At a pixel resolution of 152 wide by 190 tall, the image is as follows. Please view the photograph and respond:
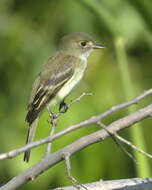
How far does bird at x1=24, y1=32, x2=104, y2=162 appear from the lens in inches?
164

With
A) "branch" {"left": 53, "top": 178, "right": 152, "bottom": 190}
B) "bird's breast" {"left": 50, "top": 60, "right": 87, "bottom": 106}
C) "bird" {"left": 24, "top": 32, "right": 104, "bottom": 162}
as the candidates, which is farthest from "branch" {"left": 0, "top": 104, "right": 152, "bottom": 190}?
"bird's breast" {"left": 50, "top": 60, "right": 87, "bottom": 106}

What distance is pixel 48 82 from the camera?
171 inches

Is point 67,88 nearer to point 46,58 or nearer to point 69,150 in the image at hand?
point 46,58

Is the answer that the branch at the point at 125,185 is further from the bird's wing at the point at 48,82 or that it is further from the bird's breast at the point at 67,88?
the bird's breast at the point at 67,88

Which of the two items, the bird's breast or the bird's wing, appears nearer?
the bird's wing

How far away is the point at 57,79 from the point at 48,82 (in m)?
0.11

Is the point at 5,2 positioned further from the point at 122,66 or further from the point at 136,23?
the point at 122,66

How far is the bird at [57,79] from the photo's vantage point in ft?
13.7

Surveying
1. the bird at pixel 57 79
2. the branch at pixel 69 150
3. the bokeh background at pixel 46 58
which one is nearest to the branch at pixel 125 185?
the branch at pixel 69 150

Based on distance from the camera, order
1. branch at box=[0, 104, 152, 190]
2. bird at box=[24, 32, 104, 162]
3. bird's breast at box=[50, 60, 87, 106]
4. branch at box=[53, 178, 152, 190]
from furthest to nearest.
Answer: bird's breast at box=[50, 60, 87, 106] < bird at box=[24, 32, 104, 162] < branch at box=[53, 178, 152, 190] < branch at box=[0, 104, 152, 190]

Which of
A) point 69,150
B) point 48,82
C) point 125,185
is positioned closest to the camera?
point 69,150

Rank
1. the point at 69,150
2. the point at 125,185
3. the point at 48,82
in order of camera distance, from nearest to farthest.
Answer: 1. the point at 69,150
2. the point at 125,185
3. the point at 48,82

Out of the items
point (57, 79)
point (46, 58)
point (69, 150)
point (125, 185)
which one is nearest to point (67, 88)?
point (57, 79)

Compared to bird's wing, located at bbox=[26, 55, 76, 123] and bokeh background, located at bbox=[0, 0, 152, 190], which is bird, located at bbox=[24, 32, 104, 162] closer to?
bird's wing, located at bbox=[26, 55, 76, 123]
